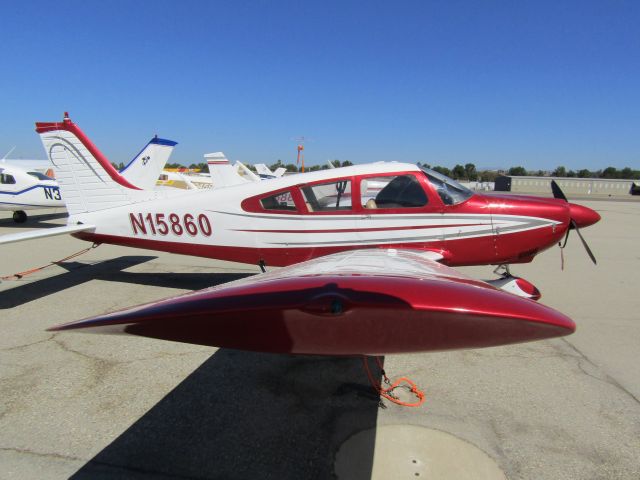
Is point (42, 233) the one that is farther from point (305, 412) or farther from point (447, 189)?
point (447, 189)

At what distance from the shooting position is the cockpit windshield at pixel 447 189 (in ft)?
14.6

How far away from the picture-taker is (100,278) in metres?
6.59

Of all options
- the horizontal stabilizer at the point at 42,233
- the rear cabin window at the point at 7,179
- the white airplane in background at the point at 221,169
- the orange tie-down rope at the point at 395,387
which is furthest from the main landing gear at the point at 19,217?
the orange tie-down rope at the point at 395,387

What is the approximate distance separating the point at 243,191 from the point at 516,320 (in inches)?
163

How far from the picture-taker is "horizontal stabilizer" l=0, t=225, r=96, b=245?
4.80 meters

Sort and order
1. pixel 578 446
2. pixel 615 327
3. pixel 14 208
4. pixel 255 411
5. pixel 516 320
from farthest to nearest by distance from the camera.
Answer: pixel 14 208, pixel 615 327, pixel 255 411, pixel 578 446, pixel 516 320

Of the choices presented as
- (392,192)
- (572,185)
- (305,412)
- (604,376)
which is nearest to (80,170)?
(392,192)

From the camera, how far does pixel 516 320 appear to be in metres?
1.38

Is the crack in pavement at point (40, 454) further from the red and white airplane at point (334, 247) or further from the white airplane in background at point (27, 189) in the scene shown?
the white airplane in background at point (27, 189)

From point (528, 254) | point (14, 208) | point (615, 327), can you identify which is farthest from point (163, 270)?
point (14, 208)

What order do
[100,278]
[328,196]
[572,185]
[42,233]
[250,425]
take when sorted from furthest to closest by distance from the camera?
[572,185] < [100,278] < [42,233] < [328,196] < [250,425]

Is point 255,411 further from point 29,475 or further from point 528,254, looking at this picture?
point 528,254

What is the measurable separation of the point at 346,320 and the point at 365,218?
3.19 meters

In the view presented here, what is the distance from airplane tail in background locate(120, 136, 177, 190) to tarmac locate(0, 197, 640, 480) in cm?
768
